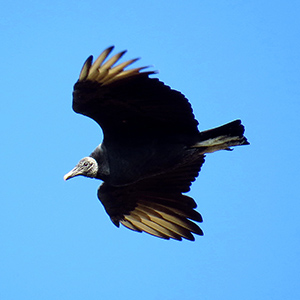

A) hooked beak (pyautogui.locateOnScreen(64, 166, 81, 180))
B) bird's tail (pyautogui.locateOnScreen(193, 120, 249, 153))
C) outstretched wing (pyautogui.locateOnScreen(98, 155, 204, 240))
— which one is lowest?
hooked beak (pyautogui.locateOnScreen(64, 166, 81, 180))

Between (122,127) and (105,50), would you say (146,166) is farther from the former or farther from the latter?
(105,50)

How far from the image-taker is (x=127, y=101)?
584 cm

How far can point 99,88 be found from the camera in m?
5.70

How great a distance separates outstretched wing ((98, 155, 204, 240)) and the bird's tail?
0.71 meters

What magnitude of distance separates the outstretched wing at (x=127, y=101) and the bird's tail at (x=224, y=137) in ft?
0.43

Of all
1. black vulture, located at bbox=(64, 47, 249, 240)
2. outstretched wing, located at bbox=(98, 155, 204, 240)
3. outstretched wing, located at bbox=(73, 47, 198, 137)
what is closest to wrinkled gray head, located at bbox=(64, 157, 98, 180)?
black vulture, located at bbox=(64, 47, 249, 240)

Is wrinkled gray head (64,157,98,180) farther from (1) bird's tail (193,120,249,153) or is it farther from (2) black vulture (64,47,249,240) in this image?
(1) bird's tail (193,120,249,153)

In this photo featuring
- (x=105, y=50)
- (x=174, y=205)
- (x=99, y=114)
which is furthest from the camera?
(x=174, y=205)

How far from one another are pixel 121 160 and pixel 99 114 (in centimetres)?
49

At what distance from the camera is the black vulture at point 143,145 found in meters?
5.69

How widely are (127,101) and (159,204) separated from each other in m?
1.54

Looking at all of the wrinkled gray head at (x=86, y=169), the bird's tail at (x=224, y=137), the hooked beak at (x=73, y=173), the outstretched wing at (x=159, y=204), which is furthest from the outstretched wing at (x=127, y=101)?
the outstretched wing at (x=159, y=204)

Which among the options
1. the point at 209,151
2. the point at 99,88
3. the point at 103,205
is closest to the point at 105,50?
the point at 99,88

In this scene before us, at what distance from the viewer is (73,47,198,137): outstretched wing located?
5633 millimetres
